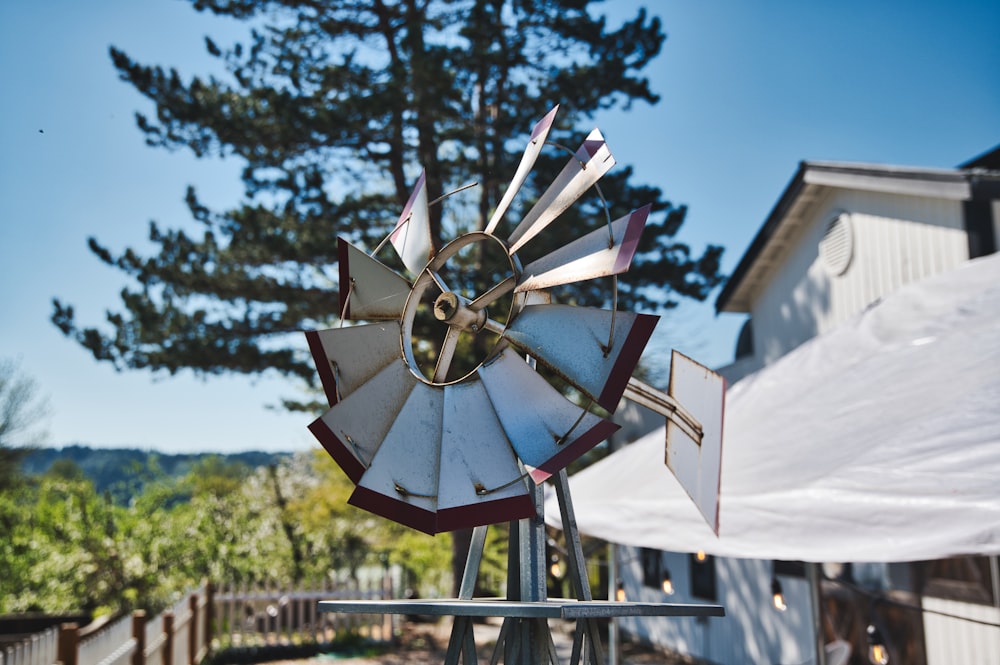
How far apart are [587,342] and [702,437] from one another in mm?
977

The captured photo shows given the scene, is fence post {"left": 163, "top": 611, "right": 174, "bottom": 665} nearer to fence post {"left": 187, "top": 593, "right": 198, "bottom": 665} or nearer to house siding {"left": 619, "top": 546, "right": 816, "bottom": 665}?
fence post {"left": 187, "top": 593, "right": 198, "bottom": 665}

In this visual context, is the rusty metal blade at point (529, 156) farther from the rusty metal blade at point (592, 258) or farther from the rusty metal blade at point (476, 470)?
the rusty metal blade at point (476, 470)

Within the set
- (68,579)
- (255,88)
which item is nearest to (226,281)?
(255,88)

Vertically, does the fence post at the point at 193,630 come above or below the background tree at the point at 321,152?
below

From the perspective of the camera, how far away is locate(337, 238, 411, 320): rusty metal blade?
10.3 ft

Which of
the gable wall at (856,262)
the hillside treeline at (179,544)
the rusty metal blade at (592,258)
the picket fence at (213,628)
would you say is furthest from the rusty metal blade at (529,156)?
the hillside treeline at (179,544)

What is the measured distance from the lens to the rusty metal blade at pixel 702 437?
3281 millimetres

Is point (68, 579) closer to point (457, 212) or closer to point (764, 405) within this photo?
point (457, 212)

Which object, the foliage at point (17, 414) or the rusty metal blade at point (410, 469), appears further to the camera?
the foliage at point (17, 414)

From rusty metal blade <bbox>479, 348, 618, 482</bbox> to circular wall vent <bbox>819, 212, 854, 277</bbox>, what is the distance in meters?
6.82

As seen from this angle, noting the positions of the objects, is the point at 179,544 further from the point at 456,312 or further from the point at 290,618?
the point at 456,312

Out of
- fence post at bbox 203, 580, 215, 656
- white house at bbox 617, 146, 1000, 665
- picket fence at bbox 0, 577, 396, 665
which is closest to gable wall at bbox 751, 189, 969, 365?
white house at bbox 617, 146, 1000, 665

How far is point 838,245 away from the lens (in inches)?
350

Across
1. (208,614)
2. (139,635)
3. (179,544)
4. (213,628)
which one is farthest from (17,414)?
(139,635)
